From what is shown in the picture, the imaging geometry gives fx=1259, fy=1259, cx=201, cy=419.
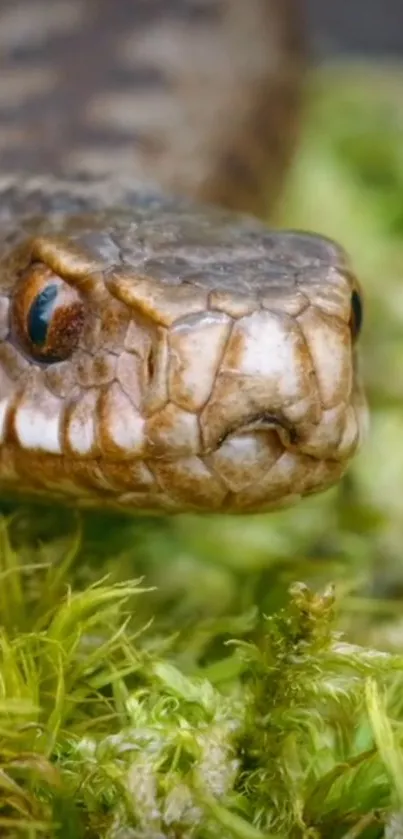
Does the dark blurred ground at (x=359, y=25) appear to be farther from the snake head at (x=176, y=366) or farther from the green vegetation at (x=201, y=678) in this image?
the snake head at (x=176, y=366)

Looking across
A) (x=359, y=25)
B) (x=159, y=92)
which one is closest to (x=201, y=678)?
(x=159, y=92)

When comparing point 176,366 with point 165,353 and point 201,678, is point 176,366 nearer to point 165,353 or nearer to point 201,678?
point 165,353

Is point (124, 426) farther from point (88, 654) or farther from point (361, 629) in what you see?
point (361, 629)

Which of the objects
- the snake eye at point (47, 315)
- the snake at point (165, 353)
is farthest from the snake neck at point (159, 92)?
the snake eye at point (47, 315)

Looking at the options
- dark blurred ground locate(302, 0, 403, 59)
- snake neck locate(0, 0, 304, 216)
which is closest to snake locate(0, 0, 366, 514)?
snake neck locate(0, 0, 304, 216)

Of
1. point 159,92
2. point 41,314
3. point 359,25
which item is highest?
point 41,314

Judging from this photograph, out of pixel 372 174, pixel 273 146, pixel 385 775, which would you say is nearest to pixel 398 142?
pixel 372 174
